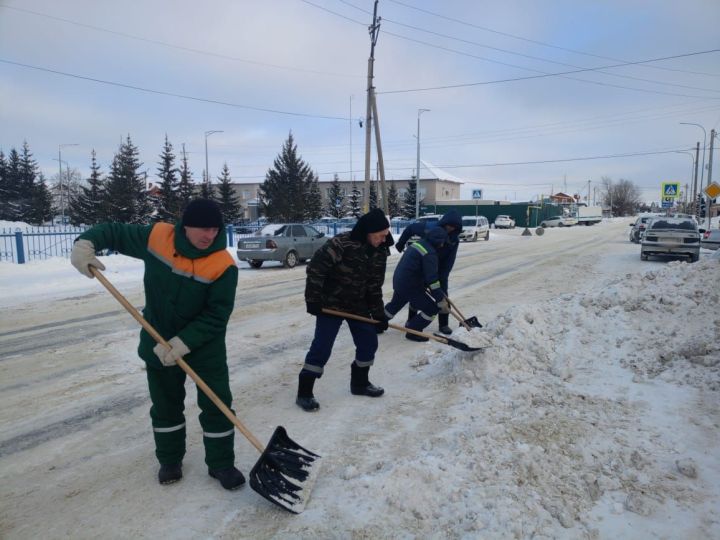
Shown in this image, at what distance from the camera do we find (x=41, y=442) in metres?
3.54

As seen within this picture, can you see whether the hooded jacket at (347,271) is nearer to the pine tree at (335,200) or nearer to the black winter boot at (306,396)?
the black winter boot at (306,396)

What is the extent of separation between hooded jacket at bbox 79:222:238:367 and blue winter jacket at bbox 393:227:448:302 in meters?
3.42

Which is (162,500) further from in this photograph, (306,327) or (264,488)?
(306,327)

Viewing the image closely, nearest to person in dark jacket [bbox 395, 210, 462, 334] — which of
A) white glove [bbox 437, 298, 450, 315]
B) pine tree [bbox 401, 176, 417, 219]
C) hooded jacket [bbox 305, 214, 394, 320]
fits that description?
white glove [bbox 437, 298, 450, 315]

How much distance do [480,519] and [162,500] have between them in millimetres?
1853

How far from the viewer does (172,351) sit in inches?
107

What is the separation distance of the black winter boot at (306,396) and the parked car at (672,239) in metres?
15.6

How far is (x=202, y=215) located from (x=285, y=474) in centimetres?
164

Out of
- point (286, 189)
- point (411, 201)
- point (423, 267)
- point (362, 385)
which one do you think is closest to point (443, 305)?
point (423, 267)

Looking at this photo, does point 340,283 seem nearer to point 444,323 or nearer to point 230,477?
point 230,477

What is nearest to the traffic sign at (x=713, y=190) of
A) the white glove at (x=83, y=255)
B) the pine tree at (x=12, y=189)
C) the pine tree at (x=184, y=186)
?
the white glove at (x=83, y=255)

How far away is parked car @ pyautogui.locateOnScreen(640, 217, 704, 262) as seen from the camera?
15.3 metres

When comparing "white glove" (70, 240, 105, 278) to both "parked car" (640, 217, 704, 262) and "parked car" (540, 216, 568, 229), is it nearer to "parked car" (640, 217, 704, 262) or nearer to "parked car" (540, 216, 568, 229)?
"parked car" (640, 217, 704, 262)

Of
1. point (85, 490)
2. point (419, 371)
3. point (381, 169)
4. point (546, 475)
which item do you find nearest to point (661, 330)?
point (419, 371)
